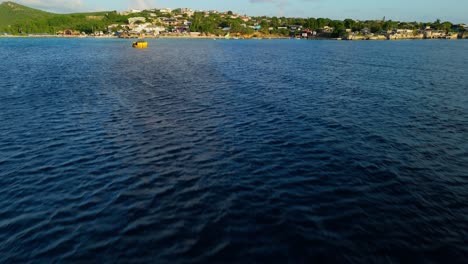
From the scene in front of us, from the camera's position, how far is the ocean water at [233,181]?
16.7 meters

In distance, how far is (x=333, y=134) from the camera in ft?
115

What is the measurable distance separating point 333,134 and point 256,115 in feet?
40.7

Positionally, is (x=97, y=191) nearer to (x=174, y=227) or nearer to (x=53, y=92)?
(x=174, y=227)

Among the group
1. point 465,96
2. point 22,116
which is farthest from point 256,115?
point 465,96

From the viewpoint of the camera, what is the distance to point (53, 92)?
57688mm

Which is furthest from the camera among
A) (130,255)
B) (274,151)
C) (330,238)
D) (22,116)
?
(22,116)

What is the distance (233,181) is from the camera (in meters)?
24.0

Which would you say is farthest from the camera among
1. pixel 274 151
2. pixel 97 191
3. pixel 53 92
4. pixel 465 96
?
pixel 53 92

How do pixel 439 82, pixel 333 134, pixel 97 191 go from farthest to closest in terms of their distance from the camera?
pixel 439 82, pixel 333 134, pixel 97 191

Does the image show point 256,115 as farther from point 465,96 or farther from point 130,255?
point 465,96

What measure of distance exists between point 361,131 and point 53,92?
5946 cm

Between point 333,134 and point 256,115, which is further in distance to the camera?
→ point 256,115

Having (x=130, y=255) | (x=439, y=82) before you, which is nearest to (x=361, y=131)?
(x=130, y=255)

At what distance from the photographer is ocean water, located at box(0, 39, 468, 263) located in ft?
54.7
